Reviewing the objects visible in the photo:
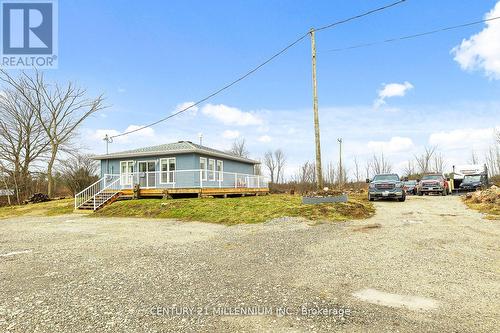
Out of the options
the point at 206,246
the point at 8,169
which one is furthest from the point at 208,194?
the point at 8,169

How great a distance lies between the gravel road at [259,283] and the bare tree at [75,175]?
2750 cm

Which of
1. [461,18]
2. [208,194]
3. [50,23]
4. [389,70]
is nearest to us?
[461,18]

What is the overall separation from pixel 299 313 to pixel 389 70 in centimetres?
1777

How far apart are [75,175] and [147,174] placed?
17423mm

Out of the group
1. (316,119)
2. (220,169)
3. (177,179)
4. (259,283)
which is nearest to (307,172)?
(220,169)

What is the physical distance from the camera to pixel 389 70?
17.6 meters

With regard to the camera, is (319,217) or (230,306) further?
(319,217)

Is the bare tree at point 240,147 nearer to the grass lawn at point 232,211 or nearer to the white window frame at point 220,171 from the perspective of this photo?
the white window frame at point 220,171

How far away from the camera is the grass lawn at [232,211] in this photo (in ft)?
38.2

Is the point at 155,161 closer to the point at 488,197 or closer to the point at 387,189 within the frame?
the point at 387,189

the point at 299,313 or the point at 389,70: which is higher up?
the point at 389,70

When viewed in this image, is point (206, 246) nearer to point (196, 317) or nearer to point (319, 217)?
point (196, 317)

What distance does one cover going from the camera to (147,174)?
69.4ft

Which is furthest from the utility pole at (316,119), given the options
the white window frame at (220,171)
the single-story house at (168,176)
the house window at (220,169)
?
the house window at (220,169)
